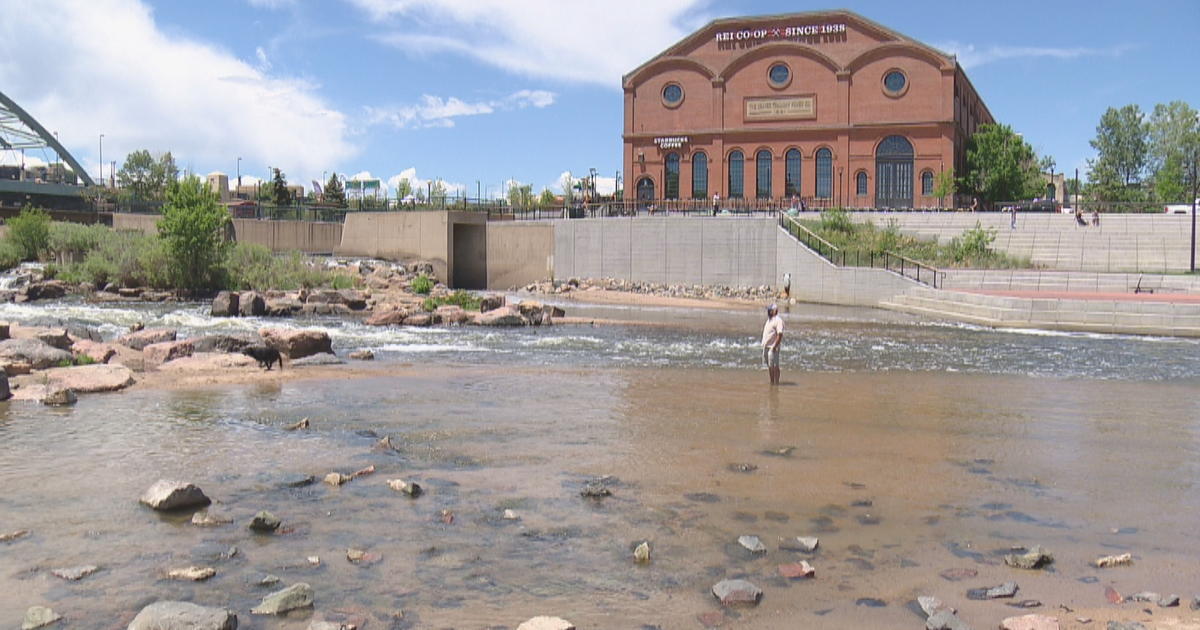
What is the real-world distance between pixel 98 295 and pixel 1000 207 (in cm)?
5261

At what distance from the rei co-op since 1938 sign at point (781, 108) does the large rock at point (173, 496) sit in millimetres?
58220

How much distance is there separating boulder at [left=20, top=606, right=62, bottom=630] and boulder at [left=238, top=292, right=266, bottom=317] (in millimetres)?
27228

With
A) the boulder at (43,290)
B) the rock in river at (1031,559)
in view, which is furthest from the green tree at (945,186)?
the rock in river at (1031,559)

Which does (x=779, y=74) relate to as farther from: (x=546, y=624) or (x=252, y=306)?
(x=546, y=624)

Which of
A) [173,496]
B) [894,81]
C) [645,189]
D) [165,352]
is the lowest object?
[173,496]

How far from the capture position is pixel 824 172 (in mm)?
61500

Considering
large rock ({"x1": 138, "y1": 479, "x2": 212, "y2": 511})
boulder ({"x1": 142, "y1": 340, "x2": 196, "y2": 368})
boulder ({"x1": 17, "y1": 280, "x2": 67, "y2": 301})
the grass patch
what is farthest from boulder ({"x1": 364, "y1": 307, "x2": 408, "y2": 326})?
the grass patch

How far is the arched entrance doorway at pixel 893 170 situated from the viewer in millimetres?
59844

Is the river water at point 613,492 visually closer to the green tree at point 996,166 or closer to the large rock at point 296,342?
the large rock at point 296,342

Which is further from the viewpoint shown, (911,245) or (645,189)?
(645,189)

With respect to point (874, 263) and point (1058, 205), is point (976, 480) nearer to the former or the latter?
point (874, 263)

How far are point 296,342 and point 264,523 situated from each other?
1222 centimetres

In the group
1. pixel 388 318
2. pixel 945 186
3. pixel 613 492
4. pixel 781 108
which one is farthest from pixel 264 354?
pixel 781 108

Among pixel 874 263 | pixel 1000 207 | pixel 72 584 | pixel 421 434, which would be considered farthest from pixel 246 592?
pixel 1000 207
